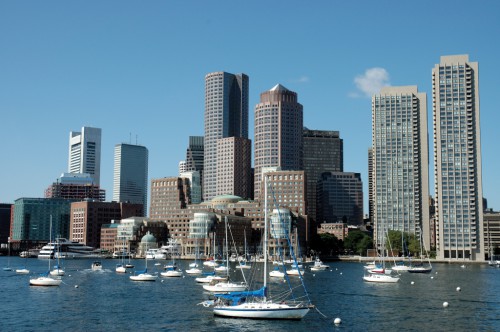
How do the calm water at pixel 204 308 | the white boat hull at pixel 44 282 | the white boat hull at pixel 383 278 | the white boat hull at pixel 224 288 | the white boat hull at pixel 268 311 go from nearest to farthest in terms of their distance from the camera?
the calm water at pixel 204 308, the white boat hull at pixel 268 311, the white boat hull at pixel 224 288, the white boat hull at pixel 44 282, the white boat hull at pixel 383 278

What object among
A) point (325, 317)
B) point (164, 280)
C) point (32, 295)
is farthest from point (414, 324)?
A: point (164, 280)

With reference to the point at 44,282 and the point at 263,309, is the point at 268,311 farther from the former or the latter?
the point at 44,282

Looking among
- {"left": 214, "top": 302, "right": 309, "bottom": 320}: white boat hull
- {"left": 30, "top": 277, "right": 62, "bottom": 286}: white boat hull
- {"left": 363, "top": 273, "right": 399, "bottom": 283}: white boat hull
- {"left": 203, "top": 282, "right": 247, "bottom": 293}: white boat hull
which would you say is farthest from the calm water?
{"left": 363, "top": 273, "right": 399, "bottom": 283}: white boat hull

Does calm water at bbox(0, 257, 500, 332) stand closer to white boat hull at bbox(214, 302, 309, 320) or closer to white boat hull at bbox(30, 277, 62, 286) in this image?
white boat hull at bbox(214, 302, 309, 320)

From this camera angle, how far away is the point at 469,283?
158500 mm

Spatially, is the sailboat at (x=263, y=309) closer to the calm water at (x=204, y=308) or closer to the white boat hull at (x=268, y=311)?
the white boat hull at (x=268, y=311)

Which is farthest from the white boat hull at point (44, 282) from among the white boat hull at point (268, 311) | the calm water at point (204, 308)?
the white boat hull at point (268, 311)

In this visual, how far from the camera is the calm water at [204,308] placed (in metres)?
82.8

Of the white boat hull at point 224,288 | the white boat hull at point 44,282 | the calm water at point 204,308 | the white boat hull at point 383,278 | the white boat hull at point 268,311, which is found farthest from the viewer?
the white boat hull at point 383,278

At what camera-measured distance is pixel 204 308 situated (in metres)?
98.7

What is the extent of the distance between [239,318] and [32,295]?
52.0 m

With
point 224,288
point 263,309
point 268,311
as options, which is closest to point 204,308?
point 263,309

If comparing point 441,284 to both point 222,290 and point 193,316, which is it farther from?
point 193,316

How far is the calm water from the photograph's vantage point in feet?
272
